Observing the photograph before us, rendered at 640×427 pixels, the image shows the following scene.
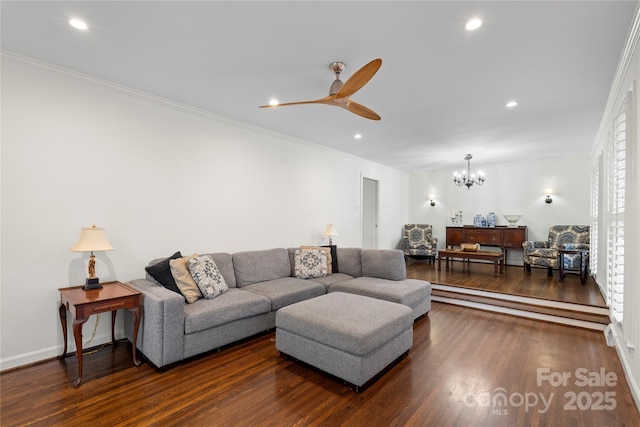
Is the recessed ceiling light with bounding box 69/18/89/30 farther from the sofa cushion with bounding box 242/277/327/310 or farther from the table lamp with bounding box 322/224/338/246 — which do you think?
the table lamp with bounding box 322/224/338/246

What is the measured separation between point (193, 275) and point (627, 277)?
3811 mm

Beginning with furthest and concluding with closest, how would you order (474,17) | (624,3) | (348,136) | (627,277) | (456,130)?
(348,136) < (456,130) < (627,277) < (474,17) < (624,3)

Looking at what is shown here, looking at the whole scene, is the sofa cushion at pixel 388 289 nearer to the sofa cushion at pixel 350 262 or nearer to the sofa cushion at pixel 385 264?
the sofa cushion at pixel 385 264

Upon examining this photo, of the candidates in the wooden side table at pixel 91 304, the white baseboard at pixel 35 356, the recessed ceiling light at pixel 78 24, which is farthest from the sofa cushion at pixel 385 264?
the recessed ceiling light at pixel 78 24

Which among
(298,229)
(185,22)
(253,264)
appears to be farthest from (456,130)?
(185,22)

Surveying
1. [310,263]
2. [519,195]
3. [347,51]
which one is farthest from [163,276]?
[519,195]

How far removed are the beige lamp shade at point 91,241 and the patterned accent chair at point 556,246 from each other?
6.79 m

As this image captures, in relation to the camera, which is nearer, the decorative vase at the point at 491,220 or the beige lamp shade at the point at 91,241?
the beige lamp shade at the point at 91,241

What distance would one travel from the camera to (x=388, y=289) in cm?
363

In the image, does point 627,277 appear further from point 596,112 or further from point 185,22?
point 185,22

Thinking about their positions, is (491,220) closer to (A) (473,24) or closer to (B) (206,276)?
(A) (473,24)

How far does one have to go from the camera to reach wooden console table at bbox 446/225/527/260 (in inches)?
269

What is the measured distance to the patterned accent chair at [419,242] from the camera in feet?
24.4

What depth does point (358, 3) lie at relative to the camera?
1.92 meters
